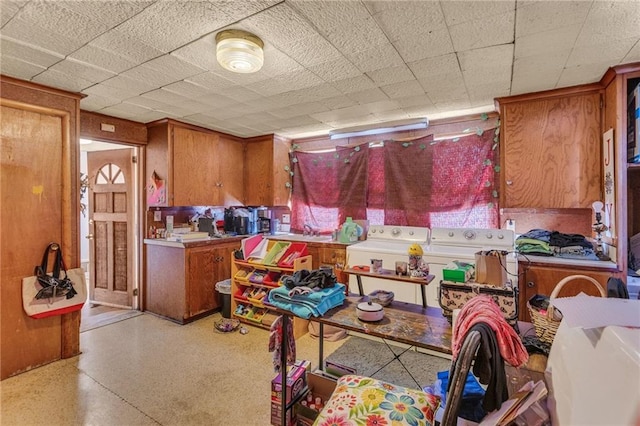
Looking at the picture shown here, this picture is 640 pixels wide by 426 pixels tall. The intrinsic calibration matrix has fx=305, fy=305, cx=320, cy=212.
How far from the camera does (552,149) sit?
275cm

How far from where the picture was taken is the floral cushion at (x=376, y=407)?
1254 mm

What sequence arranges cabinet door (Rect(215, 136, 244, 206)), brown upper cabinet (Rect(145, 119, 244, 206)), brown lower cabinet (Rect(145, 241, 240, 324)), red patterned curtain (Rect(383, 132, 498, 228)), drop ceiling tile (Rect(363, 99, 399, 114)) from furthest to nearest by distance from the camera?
cabinet door (Rect(215, 136, 244, 206)) → brown upper cabinet (Rect(145, 119, 244, 206)) → brown lower cabinet (Rect(145, 241, 240, 324)) → red patterned curtain (Rect(383, 132, 498, 228)) → drop ceiling tile (Rect(363, 99, 399, 114))

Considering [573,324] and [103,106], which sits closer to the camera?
[573,324]

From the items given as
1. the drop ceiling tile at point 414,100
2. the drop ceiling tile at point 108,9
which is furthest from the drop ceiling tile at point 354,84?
the drop ceiling tile at point 108,9

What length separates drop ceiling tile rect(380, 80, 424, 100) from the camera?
8.49 feet

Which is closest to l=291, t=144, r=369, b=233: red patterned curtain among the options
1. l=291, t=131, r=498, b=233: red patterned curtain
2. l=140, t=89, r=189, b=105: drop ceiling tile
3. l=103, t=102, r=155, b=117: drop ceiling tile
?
l=291, t=131, r=498, b=233: red patterned curtain

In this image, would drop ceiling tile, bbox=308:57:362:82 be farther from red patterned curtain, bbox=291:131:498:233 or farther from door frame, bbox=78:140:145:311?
door frame, bbox=78:140:145:311

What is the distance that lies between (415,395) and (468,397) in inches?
9.7

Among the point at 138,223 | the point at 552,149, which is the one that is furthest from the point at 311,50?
the point at 138,223

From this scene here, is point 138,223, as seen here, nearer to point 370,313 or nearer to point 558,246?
point 370,313

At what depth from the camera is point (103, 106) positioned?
318cm

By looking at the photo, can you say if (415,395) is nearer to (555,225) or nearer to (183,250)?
(555,225)

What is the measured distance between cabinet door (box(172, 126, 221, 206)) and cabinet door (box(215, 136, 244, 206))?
0.22 feet

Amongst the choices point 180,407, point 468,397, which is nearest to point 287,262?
point 180,407
